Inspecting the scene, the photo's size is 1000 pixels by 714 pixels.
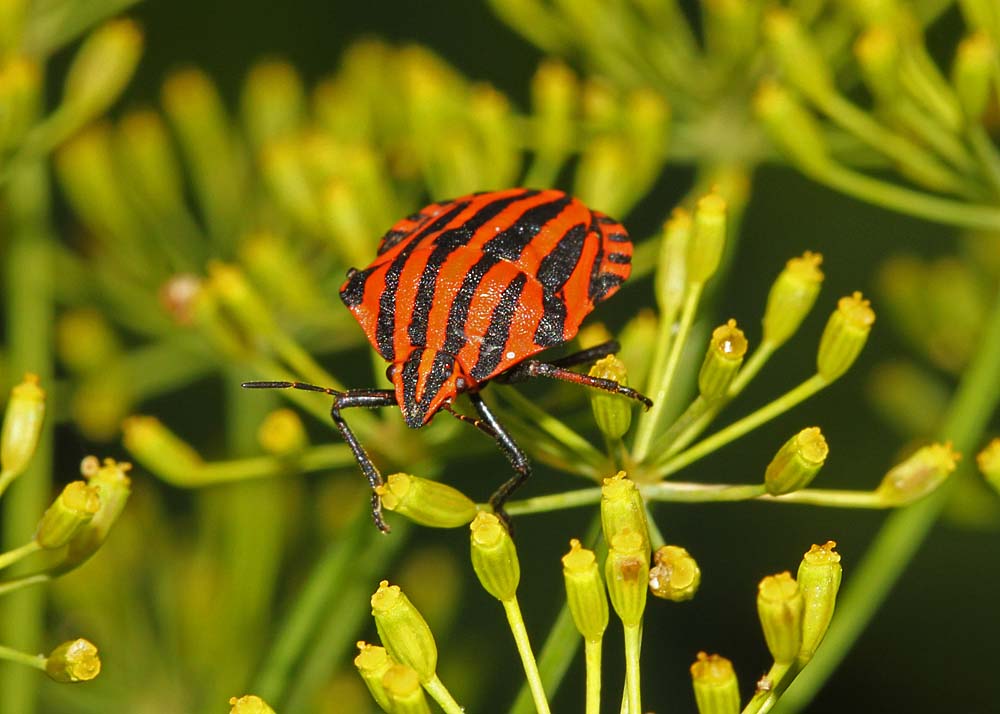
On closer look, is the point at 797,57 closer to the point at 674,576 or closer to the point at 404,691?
the point at 674,576

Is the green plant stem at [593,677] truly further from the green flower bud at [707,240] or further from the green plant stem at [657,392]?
the green flower bud at [707,240]

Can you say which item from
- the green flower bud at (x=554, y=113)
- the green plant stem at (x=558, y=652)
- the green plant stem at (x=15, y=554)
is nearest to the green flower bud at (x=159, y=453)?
the green plant stem at (x=15, y=554)

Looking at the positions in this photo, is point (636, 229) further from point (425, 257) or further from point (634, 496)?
Result: point (634, 496)

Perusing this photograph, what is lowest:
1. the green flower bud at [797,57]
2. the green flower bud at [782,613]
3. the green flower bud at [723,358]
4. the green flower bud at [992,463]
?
the green flower bud at [782,613]

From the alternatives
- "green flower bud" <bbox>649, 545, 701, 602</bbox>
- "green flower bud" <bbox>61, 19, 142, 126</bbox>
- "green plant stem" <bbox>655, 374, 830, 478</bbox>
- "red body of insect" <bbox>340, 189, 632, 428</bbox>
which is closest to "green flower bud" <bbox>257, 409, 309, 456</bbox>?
"red body of insect" <bbox>340, 189, 632, 428</bbox>

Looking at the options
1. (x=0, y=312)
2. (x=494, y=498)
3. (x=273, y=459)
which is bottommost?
(x=0, y=312)

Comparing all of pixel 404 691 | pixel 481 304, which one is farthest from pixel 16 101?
pixel 404 691

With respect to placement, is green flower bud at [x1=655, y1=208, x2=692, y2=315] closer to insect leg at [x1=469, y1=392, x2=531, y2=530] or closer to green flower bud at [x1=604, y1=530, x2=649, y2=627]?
insect leg at [x1=469, y1=392, x2=531, y2=530]

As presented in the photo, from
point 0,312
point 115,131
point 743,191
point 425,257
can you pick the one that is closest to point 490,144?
point 743,191
